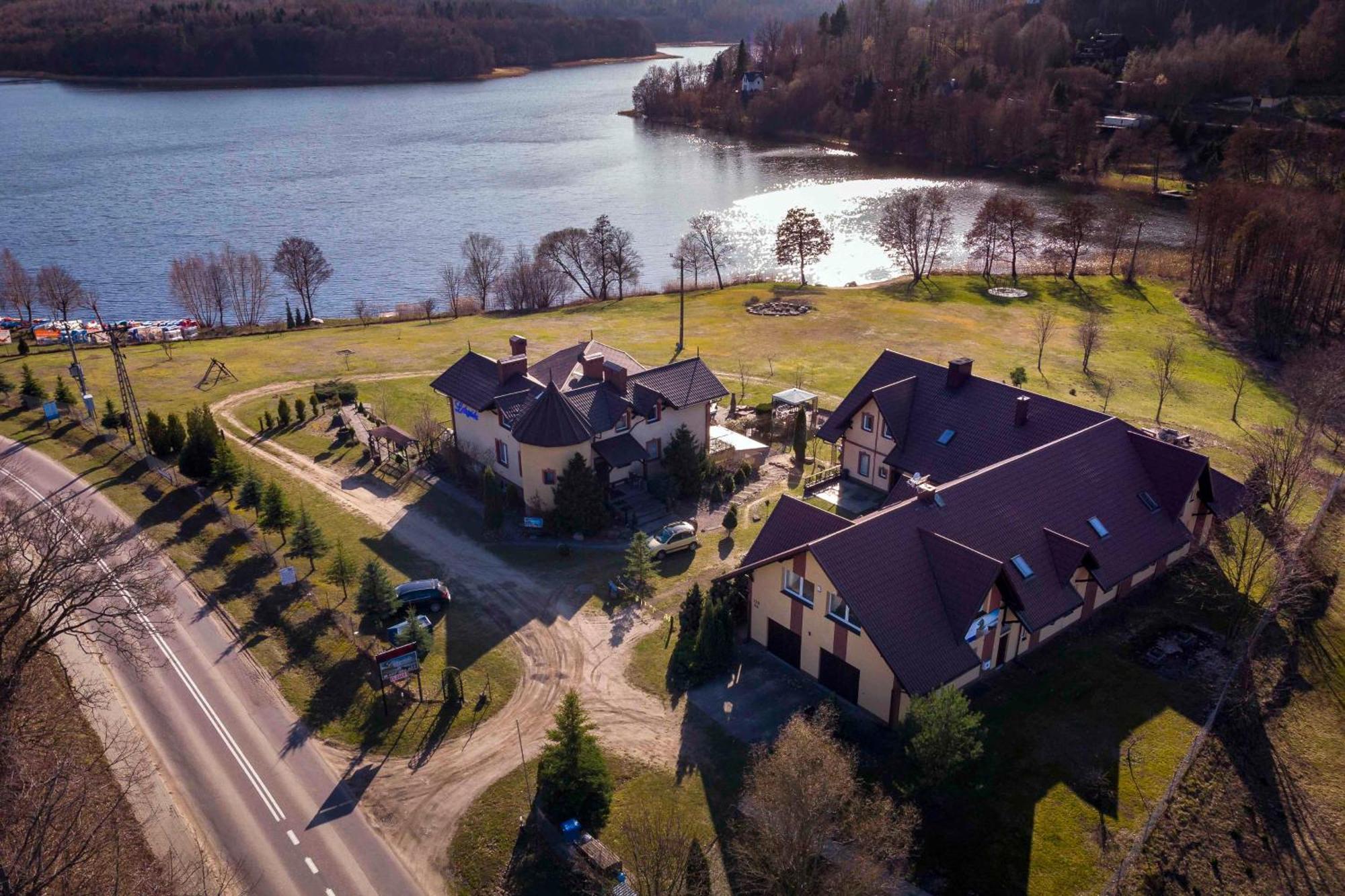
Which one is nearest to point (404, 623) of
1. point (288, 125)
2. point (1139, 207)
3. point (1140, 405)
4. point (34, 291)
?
point (1140, 405)

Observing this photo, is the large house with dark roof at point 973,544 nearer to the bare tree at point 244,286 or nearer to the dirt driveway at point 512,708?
the dirt driveway at point 512,708

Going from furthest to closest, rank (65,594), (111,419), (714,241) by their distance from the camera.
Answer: (714,241), (111,419), (65,594)

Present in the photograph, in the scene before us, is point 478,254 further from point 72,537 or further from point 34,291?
point 72,537

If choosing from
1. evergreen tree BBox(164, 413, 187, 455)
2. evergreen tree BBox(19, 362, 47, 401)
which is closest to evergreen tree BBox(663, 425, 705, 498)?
evergreen tree BBox(164, 413, 187, 455)

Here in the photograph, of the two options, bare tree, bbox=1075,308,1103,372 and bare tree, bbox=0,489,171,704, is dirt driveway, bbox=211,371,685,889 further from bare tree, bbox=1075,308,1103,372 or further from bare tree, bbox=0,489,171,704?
bare tree, bbox=1075,308,1103,372

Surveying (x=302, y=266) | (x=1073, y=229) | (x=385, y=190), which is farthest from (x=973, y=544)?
(x=385, y=190)

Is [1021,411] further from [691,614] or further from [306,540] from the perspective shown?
[306,540]

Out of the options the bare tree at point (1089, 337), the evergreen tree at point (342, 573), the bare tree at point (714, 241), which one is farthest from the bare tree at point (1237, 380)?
the evergreen tree at point (342, 573)
